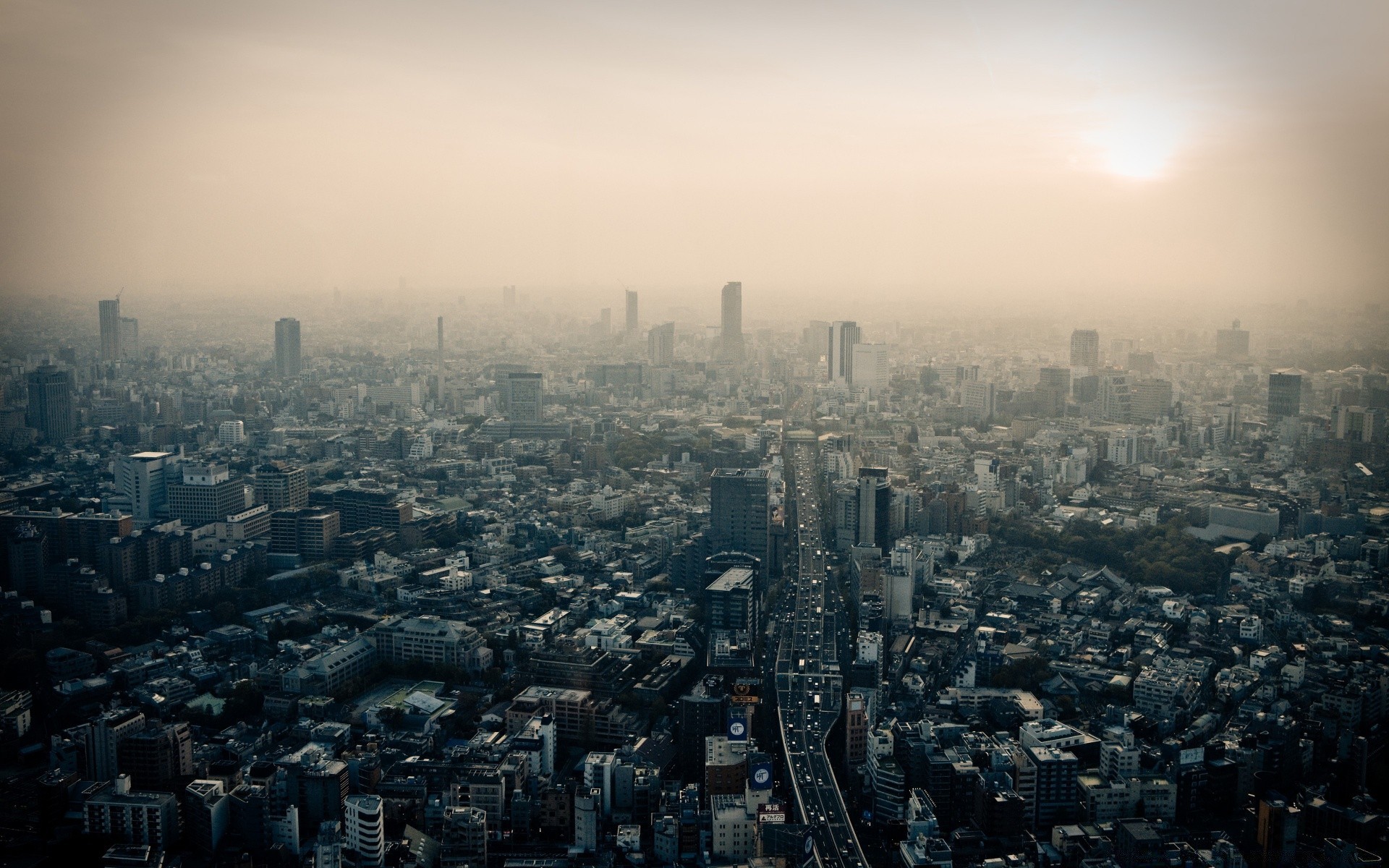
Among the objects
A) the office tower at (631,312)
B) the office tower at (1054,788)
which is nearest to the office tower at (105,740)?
the office tower at (1054,788)

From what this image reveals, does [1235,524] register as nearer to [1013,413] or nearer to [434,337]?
[1013,413]

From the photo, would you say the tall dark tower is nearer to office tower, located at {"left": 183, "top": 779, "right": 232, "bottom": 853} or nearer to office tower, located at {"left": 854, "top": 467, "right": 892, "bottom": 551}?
office tower, located at {"left": 854, "top": 467, "right": 892, "bottom": 551}

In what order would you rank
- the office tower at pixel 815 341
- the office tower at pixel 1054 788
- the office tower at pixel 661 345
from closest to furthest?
the office tower at pixel 1054 788 < the office tower at pixel 815 341 < the office tower at pixel 661 345

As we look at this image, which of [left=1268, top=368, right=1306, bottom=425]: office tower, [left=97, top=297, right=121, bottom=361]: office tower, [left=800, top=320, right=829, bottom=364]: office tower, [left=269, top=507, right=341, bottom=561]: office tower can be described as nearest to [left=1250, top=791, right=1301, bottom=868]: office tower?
[left=269, top=507, right=341, bottom=561]: office tower

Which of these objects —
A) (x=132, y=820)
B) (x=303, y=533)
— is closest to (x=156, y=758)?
(x=132, y=820)

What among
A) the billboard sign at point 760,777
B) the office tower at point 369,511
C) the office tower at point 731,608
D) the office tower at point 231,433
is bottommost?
the billboard sign at point 760,777

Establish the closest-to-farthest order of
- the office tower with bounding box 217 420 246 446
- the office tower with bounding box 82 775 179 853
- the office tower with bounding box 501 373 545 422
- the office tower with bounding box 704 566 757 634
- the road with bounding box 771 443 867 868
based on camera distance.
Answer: the office tower with bounding box 82 775 179 853 → the road with bounding box 771 443 867 868 → the office tower with bounding box 704 566 757 634 → the office tower with bounding box 217 420 246 446 → the office tower with bounding box 501 373 545 422

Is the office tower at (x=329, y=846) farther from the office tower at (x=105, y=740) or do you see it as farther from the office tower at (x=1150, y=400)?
the office tower at (x=1150, y=400)
